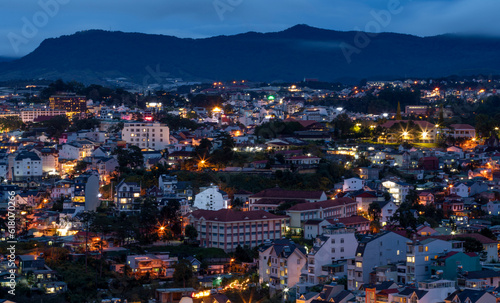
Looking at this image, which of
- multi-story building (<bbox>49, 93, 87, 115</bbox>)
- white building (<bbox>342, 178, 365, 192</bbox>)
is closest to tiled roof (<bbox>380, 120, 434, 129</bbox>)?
white building (<bbox>342, 178, 365, 192</bbox>)

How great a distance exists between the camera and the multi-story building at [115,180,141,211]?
30.6 m

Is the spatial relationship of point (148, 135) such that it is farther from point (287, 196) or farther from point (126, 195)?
point (287, 196)

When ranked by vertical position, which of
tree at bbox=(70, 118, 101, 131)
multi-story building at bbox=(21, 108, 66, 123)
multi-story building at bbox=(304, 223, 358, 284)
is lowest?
multi-story building at bbox=(304, 223, 358, 284)

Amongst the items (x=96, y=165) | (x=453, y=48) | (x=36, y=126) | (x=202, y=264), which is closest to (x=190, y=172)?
(x=96, y=165)

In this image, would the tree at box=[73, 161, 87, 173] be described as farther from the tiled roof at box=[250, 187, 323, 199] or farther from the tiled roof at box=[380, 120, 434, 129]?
the tiled roof at box=[380, 120, 434, 129]

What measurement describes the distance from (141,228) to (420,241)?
32.6ft

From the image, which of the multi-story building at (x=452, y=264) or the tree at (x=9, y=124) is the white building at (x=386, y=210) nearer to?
the multi-story building at (x=452, y=264)

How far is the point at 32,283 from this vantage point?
2278 centimetres

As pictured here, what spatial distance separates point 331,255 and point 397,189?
39.9 ft

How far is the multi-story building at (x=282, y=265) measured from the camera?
2325 centimetres

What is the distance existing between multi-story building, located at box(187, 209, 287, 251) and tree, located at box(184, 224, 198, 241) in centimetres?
26

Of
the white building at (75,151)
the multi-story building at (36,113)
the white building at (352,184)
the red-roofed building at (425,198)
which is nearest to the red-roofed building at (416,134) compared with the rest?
the red-roofed building at (425,198)

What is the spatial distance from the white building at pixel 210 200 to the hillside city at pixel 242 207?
0.04m

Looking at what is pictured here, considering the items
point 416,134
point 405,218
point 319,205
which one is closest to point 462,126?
point 416,134
